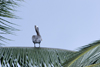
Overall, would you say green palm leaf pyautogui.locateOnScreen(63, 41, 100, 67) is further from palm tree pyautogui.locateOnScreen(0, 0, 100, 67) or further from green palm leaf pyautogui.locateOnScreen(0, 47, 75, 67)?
green palm leaf pyautogui.locateOnScreen(0, 47, 75, 67)

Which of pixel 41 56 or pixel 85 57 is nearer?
pixel 85 57

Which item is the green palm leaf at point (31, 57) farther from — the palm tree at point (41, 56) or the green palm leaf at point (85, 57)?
the green palm leaf at point (85, 57)

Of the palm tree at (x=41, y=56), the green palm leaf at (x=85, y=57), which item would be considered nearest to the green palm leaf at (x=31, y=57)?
the palm tree at (x=41, y=56)

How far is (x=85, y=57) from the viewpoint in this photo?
2309mm

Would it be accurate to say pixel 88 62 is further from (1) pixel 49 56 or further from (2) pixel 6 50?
(2) pixel 6 50

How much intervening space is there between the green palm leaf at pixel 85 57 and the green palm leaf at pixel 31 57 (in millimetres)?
933

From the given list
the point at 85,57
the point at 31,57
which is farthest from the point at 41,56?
the point at 85,57

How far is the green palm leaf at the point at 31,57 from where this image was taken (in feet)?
11.2

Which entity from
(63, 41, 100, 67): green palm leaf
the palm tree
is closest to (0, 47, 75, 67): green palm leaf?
the palm tree

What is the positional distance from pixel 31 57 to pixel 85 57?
56.2 inches

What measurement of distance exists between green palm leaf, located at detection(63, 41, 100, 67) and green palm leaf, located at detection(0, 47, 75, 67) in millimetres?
933

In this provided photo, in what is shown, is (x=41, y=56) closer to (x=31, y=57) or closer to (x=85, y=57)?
(x=31, y=57)

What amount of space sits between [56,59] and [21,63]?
588 mm

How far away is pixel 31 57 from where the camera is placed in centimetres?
356
